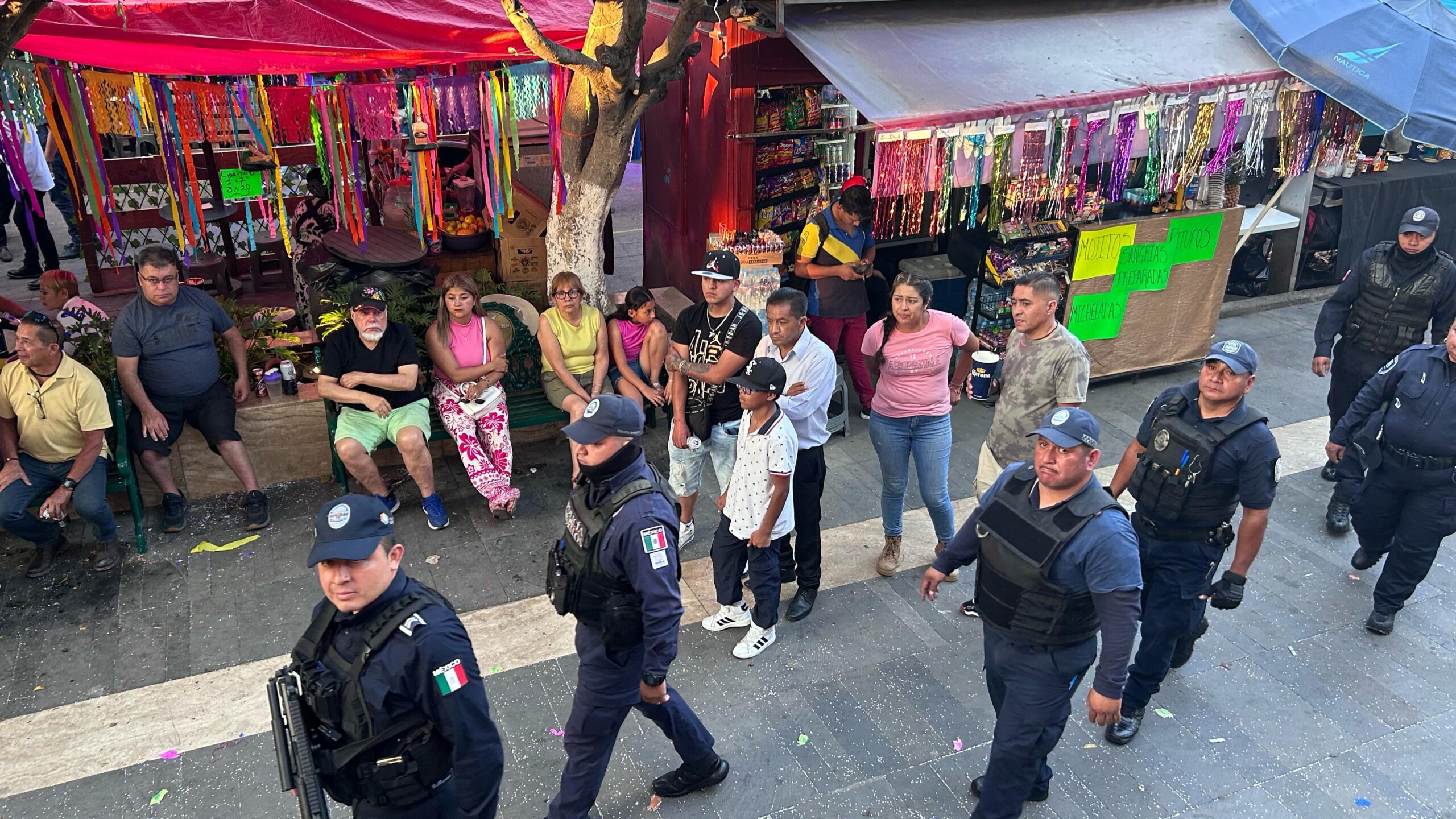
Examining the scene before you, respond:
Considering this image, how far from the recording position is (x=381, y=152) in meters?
9.38

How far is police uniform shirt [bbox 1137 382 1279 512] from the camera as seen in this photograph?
452 centimetres

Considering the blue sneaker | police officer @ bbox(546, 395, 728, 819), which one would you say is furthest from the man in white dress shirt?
the blue sneaker

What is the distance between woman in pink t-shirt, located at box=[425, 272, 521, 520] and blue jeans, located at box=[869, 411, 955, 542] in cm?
232

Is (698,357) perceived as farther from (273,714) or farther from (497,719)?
(273,714)

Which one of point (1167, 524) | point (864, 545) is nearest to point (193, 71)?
point (864, 545)

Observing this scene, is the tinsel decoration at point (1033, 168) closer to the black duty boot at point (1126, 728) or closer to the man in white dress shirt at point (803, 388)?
the man in white dress shirt at point (803, 388)

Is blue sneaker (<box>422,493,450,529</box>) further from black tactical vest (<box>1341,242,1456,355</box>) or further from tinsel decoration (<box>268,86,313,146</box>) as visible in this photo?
black tactical vest (<box>1341,242,1456,355</box>)

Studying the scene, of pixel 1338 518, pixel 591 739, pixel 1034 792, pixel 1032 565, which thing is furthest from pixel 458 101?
pixel 1338 518

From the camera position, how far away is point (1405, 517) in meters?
5.70

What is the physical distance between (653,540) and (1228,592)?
275 centimetres

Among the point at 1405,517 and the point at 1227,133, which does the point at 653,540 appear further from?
the point at 1227,133

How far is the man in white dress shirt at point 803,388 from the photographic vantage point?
210 inches

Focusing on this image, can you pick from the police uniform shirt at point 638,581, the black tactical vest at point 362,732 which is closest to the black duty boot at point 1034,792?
the police uniform shirt at point 638,581

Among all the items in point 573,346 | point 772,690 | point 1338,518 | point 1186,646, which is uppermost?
point 573,346
